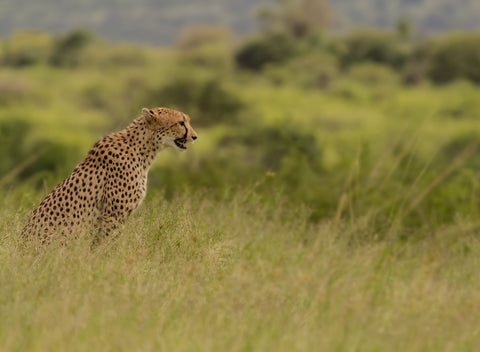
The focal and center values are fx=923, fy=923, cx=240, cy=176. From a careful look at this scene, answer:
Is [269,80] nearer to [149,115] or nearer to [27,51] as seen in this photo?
[27,51]

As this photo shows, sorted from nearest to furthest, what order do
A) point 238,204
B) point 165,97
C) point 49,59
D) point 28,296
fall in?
point 28,296 → point 238,204 → point 165,97 → point 49,59

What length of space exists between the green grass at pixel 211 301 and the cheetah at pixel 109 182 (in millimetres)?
259

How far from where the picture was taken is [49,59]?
77.6m

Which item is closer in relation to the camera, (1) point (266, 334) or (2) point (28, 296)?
(1) point (266, 334)

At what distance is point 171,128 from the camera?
530 centimetres

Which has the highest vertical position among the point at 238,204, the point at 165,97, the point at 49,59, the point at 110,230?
the point at 110,230

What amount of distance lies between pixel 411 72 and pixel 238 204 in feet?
203

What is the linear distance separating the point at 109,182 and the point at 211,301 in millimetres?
1454

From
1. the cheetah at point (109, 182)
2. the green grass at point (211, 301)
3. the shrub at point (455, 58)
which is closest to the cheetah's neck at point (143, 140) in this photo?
the cheetah at point (109, 182)

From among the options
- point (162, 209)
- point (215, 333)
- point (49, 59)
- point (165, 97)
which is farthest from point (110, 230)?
point (49, 59)

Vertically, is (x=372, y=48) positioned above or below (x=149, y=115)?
below

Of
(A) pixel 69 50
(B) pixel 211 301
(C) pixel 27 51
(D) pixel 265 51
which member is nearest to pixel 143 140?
(B) pixel 211 301

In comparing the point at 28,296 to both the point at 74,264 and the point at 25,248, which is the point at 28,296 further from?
the point at 25,248

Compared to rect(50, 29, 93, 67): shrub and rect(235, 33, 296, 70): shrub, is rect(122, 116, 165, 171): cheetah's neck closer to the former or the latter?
rect(235, 33, 296, 70): shrub
